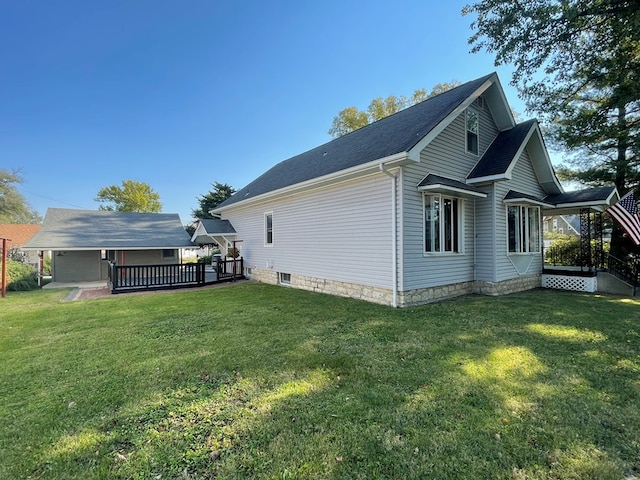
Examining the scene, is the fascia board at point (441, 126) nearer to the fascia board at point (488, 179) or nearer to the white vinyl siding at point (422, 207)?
the white vinyl siding at point (422, 207)

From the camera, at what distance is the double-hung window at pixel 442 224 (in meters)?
7.88

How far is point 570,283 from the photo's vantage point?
1029 cm

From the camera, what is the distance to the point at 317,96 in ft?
58.7

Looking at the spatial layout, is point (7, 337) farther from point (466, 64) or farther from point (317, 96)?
point (317, 96)

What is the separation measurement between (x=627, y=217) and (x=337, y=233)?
9.37 metres

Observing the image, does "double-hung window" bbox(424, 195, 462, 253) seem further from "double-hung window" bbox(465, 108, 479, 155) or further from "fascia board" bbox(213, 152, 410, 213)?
"double-hung window" bbox(465, 108, 479, 155)

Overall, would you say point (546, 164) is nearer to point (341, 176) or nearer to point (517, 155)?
point (517, 155)

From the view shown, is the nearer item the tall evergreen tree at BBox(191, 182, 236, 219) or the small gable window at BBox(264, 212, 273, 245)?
the small gable window at BBox(264, 212, 273, 245)

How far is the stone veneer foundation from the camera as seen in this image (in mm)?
7473

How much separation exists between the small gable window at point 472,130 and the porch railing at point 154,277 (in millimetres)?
11252

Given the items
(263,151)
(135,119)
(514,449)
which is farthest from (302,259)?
(135,119)

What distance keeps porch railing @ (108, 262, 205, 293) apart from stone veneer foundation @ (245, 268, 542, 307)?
4.62 metres

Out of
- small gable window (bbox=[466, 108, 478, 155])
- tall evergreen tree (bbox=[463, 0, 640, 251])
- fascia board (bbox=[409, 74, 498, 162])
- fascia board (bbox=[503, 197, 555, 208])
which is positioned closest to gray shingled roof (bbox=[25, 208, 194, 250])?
fascia board (bbox=[409, 74, 498, 162])

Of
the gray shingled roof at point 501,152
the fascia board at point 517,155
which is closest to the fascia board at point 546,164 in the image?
the fascia board at point 517,155
